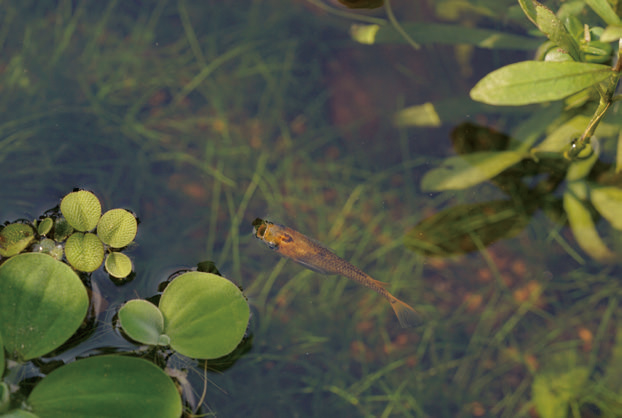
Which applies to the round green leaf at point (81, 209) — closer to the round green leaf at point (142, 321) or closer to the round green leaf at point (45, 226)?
the round green leaf at point (45, 226)

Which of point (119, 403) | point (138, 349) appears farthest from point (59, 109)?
point (119, 403)

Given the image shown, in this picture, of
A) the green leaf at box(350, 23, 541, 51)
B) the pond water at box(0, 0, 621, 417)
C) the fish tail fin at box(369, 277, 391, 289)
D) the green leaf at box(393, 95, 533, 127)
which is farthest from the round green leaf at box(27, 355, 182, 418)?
the green leaf at box(350, 23, 541, 51)

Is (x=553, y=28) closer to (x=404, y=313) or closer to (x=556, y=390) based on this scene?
(x=404, y=313)

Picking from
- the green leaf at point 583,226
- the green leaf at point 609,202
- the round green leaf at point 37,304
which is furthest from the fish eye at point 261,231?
the green leaf at point 609,202

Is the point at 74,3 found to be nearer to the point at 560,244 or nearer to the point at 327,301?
the point at 327,301

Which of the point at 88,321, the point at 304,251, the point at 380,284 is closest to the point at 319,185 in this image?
the point at 304,251
